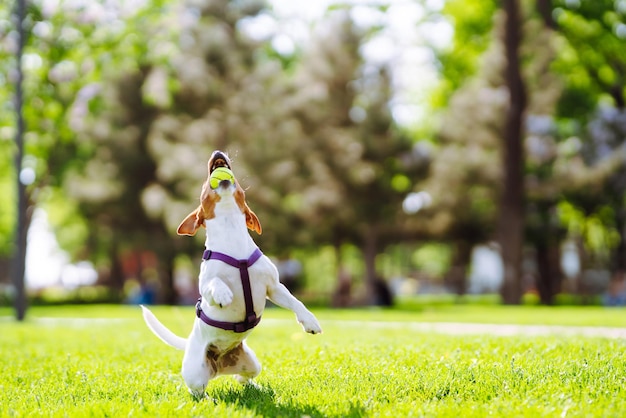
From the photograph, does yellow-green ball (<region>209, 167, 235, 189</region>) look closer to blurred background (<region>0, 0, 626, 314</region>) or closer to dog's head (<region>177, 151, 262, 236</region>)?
dog's head (<region>177, 151, 262, 236</region>)

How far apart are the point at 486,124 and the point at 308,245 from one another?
7851 mm

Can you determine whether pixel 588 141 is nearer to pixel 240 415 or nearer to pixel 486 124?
pixel 486 124

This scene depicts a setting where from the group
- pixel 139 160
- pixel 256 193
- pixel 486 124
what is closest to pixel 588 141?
pixel 486 124

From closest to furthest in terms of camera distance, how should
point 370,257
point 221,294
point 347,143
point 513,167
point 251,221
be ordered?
point 221,294 → point 251,221 → point 513,167 → point 347,143 → point 370,257

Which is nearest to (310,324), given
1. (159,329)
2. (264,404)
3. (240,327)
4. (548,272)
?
(240,327)

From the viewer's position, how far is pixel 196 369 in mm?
5629

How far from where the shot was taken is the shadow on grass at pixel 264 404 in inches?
201

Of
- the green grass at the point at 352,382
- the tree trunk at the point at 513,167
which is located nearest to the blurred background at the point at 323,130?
the tree trunk at the point at 513,167

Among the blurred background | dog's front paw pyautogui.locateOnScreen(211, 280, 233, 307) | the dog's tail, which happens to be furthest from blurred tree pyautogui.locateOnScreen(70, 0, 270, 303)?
dog's front paw pyautogui.locateOnScreen(211, 280, 233, 307)

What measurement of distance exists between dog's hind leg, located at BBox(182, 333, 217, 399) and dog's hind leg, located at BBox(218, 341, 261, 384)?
0.29 meters

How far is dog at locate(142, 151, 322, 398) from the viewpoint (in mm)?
5492

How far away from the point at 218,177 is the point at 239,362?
152 centimetres

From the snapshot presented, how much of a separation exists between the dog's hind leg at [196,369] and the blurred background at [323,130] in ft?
48.1

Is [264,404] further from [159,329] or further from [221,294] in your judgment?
[159,329]
